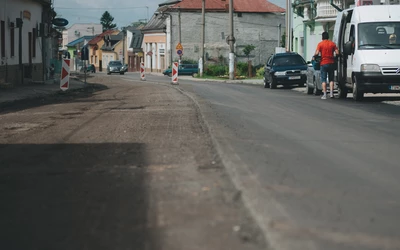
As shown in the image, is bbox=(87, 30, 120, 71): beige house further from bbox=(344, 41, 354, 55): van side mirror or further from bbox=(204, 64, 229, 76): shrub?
bbox=(344, 41, 354, 55): van side mirror

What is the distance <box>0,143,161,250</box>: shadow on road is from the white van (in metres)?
11.8

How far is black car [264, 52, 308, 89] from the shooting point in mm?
33250

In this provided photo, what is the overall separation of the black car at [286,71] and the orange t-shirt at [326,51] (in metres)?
10.4

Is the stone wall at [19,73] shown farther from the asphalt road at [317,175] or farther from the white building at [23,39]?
the asphalt road at [317,175]

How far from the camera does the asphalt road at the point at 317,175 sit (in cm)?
550

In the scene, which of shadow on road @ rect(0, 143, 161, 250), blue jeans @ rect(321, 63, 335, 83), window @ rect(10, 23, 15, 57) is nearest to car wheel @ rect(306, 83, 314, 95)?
blue jeans @ rect(321, 63, 335, 83)

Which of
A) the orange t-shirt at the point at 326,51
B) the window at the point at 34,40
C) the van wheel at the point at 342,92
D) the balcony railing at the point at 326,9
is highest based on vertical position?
the balcony railing at the point at 326,9

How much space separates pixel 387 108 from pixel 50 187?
12084 millimetres

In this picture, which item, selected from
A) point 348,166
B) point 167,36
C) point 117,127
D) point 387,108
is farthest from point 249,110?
point 167,36

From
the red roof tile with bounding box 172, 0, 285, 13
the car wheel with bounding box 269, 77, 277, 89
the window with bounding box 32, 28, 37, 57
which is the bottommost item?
the car wheel with bounding box 269, 77, 277, 89

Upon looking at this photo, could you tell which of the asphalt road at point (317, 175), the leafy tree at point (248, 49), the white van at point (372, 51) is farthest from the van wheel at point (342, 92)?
the leafy tree at point (248, 49)

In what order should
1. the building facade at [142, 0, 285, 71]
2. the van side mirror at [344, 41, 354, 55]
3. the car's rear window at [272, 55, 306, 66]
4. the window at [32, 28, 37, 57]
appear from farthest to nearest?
1. the building facade at [142, 0, 285, 71]
2. the window at [32, 28, 37, 57]
3. the car's rear window at [272, 55, 306, 66]
4. the van side mirror at [344, 41, 354, 55]

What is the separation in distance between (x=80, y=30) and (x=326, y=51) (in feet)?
561

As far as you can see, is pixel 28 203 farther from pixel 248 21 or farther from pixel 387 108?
pixel 248 21
